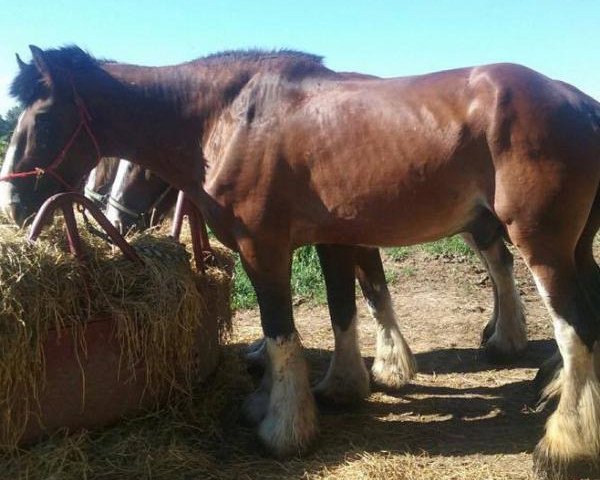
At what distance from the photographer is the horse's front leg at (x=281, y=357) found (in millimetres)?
3342

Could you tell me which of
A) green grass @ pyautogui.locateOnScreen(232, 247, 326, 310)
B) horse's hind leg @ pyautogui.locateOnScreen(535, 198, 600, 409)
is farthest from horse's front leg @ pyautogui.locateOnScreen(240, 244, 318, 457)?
green grass @ pyautogui.locateOnScreen(232, 247, 326, 310)

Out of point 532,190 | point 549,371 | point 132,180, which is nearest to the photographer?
point 532,190

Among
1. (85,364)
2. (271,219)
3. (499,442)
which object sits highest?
(271,219)

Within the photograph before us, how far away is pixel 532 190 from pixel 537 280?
442 millimetres

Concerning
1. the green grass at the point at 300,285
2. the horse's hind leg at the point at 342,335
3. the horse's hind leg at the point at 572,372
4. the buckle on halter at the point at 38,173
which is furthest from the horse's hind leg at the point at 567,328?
the green grass at the point at 300,285

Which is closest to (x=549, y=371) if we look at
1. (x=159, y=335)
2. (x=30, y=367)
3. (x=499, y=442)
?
(x=499, y=442)

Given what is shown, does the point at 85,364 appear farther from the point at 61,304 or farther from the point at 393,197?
the point at 393,197

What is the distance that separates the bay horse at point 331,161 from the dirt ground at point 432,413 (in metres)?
0.23

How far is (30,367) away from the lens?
2.91 meters

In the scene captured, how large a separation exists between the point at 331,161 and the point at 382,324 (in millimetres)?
1614

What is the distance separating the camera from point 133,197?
15.0 feet

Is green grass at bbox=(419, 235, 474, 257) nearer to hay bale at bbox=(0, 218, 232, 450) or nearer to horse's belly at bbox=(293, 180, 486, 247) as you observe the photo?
horse's belly at bbox=(293, 180, 486, 247)

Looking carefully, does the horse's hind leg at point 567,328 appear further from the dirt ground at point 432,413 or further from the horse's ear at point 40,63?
the horse's ear at point 40,63

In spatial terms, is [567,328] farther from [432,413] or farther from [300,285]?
[300,285]
